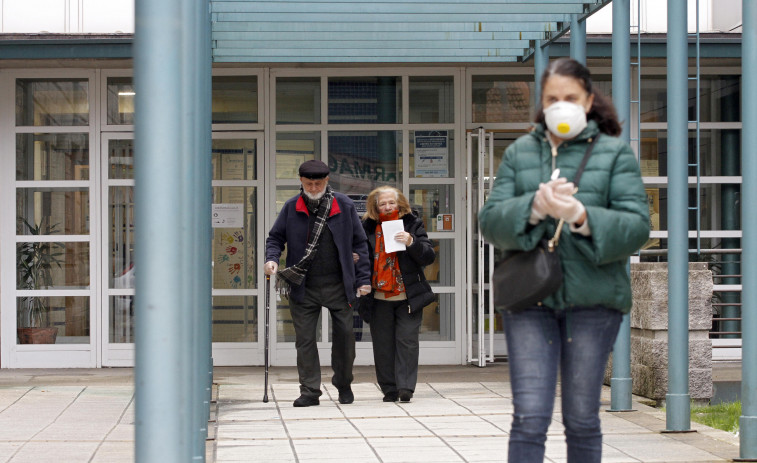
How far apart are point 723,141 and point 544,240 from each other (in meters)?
8.74

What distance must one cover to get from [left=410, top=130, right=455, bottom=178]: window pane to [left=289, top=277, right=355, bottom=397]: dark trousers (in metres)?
3.51

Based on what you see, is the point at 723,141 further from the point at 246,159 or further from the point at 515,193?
the point at 515,193

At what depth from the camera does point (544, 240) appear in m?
3.75

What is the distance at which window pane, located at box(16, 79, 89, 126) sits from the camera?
11359 millimetres

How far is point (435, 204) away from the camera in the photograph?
11.7 metres

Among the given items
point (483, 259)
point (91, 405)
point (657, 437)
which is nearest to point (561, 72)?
point (657, 437)

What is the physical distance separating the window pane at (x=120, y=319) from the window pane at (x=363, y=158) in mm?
2484

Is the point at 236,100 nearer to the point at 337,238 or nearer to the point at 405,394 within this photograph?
the point at 337,238

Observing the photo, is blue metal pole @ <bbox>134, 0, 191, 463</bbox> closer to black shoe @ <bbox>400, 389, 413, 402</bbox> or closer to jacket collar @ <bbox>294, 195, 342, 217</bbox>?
jacket collar @ <bbox>294, 195, 342, 217</bbox>

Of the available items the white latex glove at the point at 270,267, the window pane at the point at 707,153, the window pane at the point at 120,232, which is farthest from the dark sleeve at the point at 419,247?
the window pane at the point at 707,153

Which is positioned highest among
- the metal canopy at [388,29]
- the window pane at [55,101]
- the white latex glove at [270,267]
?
the metal canopy at [388,29]

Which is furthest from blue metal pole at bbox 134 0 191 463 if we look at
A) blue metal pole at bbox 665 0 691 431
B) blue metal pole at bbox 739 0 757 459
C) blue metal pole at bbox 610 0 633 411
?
blue metal pole at bbox 610 0 633 411

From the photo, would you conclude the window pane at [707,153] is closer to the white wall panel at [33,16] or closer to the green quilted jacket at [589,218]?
the white wall panel at [33,16]

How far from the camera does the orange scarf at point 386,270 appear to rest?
857 cm
